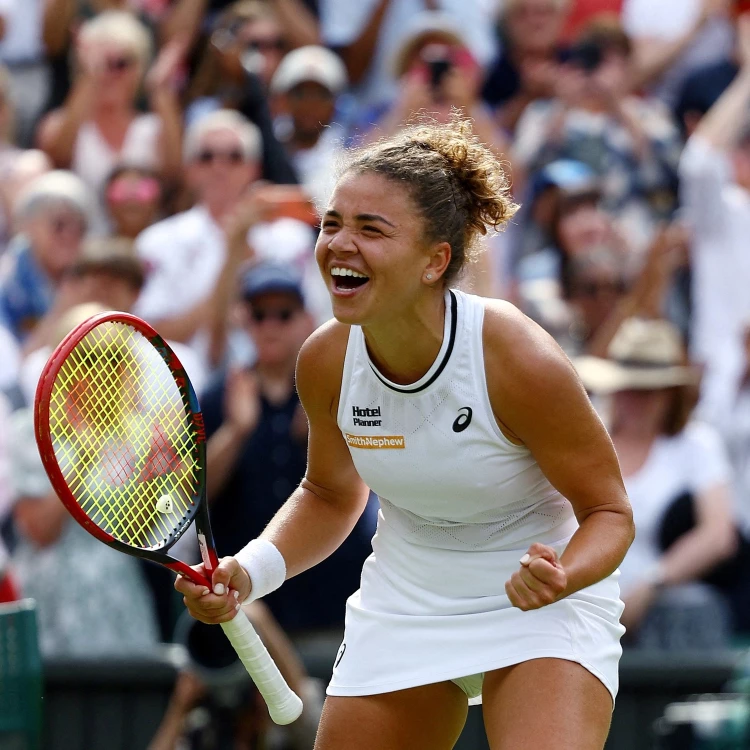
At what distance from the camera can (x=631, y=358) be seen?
5.78m

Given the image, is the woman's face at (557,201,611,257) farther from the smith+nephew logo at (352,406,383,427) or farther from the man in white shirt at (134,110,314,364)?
the smith+nephew logo at (352,406,383,427)

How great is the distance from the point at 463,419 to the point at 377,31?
4947mm

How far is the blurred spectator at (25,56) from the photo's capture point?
7.66 meters

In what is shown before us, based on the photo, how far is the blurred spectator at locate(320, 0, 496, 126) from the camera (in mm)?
7543


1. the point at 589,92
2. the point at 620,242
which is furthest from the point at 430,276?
the point at 589,92

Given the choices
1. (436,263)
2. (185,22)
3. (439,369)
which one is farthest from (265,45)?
(439,369)

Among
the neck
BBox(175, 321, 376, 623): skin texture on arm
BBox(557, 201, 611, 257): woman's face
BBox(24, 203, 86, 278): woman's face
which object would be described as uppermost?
BBox(24, 203, 86, 278): woman's face

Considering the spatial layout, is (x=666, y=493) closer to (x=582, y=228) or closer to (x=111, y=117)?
(x=582, y=228)

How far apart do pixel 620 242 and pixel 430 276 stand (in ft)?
11.9

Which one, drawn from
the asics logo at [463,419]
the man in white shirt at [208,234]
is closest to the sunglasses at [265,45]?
the man in white shirt at [208,234]

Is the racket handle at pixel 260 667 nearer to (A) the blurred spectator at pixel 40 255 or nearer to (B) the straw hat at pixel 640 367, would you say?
(B) the straw hat at pixel 640 367

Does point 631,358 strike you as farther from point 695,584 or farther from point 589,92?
point 589,92

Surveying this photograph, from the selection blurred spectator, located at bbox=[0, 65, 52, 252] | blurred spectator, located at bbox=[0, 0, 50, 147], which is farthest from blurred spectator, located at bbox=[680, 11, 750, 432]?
blurred spectator, located at bbox=[0, 0, 50, 147]

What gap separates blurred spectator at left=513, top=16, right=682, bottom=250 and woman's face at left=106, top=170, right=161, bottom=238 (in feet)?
5.66
